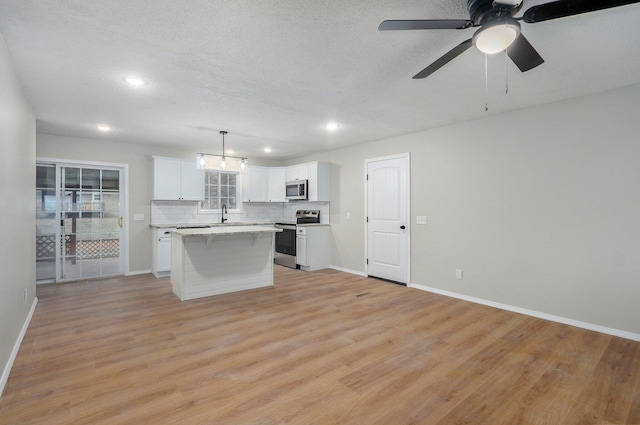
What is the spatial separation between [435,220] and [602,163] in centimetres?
196

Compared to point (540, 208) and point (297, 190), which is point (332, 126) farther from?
point (540, 208)

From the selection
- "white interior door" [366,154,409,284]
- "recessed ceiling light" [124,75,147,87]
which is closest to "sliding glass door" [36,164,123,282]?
"recessed ceiling light" [124,75,147,87]

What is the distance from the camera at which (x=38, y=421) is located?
1826mm

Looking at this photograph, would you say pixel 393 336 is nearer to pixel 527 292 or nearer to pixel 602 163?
pixel 527 292

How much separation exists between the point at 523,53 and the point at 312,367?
2.68 meters

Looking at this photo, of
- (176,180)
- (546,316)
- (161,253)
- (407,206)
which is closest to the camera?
(546,316)

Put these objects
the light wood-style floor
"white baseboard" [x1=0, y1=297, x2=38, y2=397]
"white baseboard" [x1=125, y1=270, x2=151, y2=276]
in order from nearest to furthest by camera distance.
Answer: the light wood-style floor, "white baseboard" [x1=0, y1=297, x2=38, y2=397], "white baseboard" [x1=125, y1=270, x2=151, y2=276]

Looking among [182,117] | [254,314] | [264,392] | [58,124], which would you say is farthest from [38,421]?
[58,124]

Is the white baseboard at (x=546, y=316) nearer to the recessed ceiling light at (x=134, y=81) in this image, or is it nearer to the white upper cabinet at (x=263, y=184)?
the white upper cabinet at (x=263, y=184)

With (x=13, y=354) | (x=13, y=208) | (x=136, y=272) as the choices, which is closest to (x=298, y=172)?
(x=136, y=272)

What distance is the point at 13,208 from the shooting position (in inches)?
103

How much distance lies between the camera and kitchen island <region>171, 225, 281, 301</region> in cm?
416

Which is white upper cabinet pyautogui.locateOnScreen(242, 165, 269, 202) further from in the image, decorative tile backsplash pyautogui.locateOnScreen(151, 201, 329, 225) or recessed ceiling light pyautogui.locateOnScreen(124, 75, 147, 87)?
recessed ceiling light pyautogui.locateOnScreen(124, 75, 147, 87)

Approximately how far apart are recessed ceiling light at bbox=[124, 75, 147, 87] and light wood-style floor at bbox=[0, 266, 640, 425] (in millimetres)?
2471
